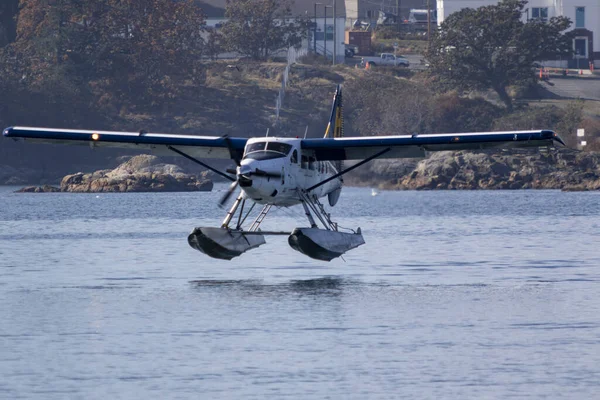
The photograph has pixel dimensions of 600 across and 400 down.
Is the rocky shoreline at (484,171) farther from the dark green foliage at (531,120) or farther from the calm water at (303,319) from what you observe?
the calm water at (303,319)

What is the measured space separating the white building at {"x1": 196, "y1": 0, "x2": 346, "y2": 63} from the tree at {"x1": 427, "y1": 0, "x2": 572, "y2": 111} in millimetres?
14053

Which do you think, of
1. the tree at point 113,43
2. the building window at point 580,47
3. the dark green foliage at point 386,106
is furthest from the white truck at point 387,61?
the tree at point 113,43

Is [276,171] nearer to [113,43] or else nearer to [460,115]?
[460,115]

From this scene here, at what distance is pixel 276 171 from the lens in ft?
71.9

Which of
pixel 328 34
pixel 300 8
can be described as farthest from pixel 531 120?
pixel 300 8

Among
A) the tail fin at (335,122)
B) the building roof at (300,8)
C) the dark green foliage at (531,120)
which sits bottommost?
the dark green foliage at (531,120)

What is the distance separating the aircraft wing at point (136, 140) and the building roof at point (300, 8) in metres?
79.0

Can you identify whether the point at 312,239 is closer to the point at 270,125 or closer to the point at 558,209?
the point at 558,209

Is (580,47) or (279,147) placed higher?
(580,47)

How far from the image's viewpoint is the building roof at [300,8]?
343ft

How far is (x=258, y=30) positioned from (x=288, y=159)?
7225 cm

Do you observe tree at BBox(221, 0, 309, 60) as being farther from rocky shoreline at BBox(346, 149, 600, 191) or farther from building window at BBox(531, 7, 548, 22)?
rocky shoreline at BBox(346, 149, 600, 191)

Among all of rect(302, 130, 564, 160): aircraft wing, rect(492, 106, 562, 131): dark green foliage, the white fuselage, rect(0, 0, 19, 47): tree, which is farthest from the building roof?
the white fuselage

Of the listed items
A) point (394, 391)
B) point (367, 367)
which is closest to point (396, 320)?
point (367, 367)
